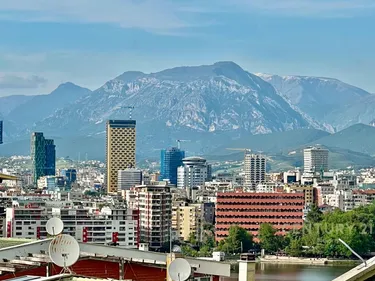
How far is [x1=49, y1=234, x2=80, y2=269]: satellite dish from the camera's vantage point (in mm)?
6492

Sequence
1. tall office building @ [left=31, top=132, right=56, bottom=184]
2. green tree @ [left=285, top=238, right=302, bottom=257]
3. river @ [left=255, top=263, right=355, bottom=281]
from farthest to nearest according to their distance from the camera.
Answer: tall office building @ [left=31, top=132, right=56, bottom=184] → green tree @ [left=285, top=238, right=302, bottom=257] → river @ [left=255, top=263, right=355, bottom=281]

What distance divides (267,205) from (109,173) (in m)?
37.2

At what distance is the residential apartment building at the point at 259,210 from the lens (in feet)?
141

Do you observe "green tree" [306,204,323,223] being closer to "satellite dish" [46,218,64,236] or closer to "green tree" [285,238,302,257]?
"green tree" [285,238,302,257]

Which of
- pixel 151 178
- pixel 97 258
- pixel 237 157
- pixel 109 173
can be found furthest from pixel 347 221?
pixel 237 157

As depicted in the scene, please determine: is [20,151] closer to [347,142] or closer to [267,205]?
[347,142]

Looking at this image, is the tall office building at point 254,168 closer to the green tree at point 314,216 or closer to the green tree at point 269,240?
A: the green tree at point 314,216

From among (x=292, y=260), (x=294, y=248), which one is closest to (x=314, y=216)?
(x=294, y=248)

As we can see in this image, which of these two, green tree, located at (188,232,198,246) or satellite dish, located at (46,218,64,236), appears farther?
green tree, located at (188,232,198,246)

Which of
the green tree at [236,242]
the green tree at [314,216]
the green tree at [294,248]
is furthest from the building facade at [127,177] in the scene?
the green tree at [294,248]

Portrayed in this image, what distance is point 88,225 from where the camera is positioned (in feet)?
108

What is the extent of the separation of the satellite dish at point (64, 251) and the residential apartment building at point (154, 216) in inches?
1192

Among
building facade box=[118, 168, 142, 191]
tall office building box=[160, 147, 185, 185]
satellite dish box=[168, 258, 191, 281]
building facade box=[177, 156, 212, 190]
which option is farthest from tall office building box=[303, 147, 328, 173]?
satellite dish box=[168, 258, 191, 281]

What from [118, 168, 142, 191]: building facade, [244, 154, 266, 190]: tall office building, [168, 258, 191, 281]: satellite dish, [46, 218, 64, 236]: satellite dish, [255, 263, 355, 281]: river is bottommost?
[255, 263, 355, 281]: river
